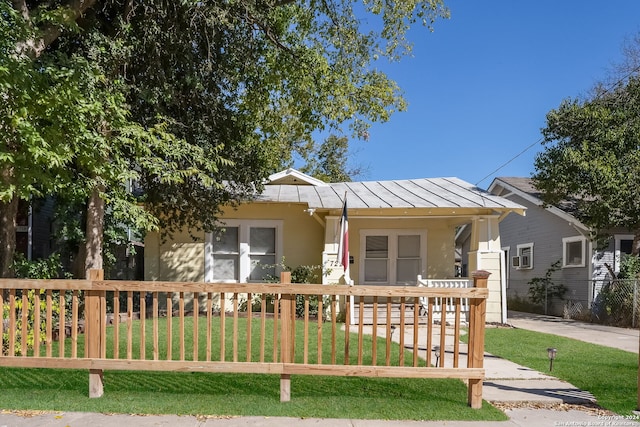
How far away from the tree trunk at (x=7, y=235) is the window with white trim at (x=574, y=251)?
15138 millimetres

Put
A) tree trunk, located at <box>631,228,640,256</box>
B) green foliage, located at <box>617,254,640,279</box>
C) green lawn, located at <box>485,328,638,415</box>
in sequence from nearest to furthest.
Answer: green lawn, located at <box>485,328,638,415</box>, green foliage, located at <box>617,254,640,279</box>, tree trunk, located at <box>631,228,640,256</box>

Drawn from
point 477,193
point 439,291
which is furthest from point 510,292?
point 439,291

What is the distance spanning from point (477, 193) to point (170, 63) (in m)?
8.26

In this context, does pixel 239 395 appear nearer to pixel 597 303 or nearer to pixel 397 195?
pixel 397 195

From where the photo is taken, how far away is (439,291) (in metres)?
4.93

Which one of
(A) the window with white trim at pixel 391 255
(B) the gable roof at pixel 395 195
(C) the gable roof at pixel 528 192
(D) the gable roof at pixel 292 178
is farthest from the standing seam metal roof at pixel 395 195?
(C) the gable roof at pixel 528 192

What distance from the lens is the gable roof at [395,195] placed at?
1184cm

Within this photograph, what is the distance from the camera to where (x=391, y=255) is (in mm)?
13586

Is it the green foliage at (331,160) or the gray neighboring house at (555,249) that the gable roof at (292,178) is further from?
the green foliage at (331,160)

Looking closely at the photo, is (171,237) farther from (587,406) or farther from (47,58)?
(587,406)

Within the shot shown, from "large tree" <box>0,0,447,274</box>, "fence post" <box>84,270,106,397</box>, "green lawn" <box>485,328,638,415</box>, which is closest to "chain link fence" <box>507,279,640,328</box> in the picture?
"green lawn" <box>485,328,638,415</box>

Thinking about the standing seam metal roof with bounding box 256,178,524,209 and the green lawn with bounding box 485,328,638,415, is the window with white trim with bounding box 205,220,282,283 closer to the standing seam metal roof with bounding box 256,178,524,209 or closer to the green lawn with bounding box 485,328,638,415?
the standing seam metal roof with bounding box 256,178,524,209

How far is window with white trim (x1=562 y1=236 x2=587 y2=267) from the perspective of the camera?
Answer: 15.6 meters

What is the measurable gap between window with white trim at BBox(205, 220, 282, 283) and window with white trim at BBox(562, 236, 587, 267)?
9566 millimetres
